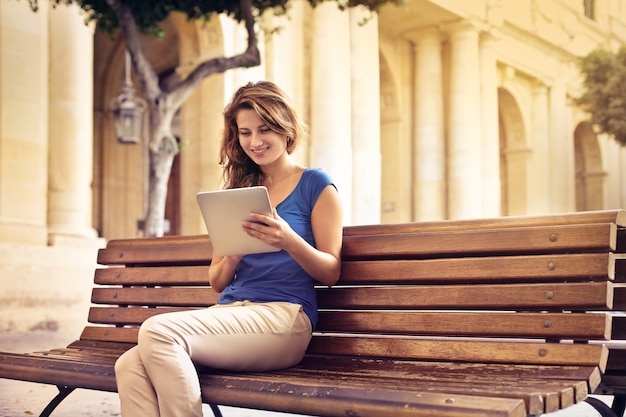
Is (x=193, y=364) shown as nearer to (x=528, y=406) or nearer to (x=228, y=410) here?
(x=528, y=406)

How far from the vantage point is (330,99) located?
55.4 feet

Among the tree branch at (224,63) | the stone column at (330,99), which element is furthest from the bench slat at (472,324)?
the stone column at (330,99)

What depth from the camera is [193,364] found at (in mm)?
2916

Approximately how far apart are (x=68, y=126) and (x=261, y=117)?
8.41 metres

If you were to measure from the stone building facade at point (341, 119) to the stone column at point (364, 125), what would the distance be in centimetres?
3

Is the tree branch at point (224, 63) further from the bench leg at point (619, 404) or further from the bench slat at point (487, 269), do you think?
the bench leg at point (619, 404)

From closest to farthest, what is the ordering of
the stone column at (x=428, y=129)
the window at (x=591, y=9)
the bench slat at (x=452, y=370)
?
1. the bench slat at (x=452, y=370)
2. the stone column at (x=428, y=129)
3. the window at (x=591, y=9)

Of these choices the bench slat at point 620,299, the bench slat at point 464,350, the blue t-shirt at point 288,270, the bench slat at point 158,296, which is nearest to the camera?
the bench slat at point 464,350

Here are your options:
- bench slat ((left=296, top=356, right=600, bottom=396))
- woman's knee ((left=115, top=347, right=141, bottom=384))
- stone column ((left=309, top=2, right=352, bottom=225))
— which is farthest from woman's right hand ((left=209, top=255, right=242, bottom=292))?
stone column ((left=309, top=2, right=352, bottom=225))

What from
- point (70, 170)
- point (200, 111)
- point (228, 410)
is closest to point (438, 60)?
point (200, 111)

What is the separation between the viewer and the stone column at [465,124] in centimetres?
2067

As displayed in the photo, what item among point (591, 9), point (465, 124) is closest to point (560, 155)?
point (591, 9)

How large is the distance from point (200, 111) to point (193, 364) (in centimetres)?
1302

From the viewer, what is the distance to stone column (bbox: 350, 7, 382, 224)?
17109 millimetres
